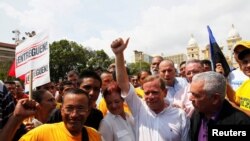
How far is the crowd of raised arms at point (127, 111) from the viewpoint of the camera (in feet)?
9.58

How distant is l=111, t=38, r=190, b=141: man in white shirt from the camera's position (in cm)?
349

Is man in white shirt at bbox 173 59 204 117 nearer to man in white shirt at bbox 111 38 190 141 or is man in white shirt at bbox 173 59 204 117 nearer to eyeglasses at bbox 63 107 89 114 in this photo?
man in white shirt at bbox 111 38 190 141

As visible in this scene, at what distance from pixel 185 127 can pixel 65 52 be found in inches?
1645

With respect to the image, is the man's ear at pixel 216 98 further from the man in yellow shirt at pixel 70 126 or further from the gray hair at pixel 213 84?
the man in yellow shirt at pixel 70 126

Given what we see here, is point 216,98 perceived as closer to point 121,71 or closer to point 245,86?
point 245,86

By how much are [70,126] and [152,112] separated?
3.28ft

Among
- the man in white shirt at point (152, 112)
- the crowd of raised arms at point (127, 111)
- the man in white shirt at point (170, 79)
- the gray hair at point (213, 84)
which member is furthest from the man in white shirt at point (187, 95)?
the gray hair at point (213, 84)

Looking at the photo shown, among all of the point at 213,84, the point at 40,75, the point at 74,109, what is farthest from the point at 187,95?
the point at 74,109

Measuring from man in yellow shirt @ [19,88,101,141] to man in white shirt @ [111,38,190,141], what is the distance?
2.09ft

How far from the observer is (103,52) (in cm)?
5103

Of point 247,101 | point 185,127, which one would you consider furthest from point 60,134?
point 247,101

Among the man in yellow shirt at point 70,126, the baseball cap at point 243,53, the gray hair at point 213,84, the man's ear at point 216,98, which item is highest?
the baseball cap at point 243,53

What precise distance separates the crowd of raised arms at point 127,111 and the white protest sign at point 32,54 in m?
0.43

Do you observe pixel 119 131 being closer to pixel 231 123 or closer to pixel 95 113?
pixel 95 113
